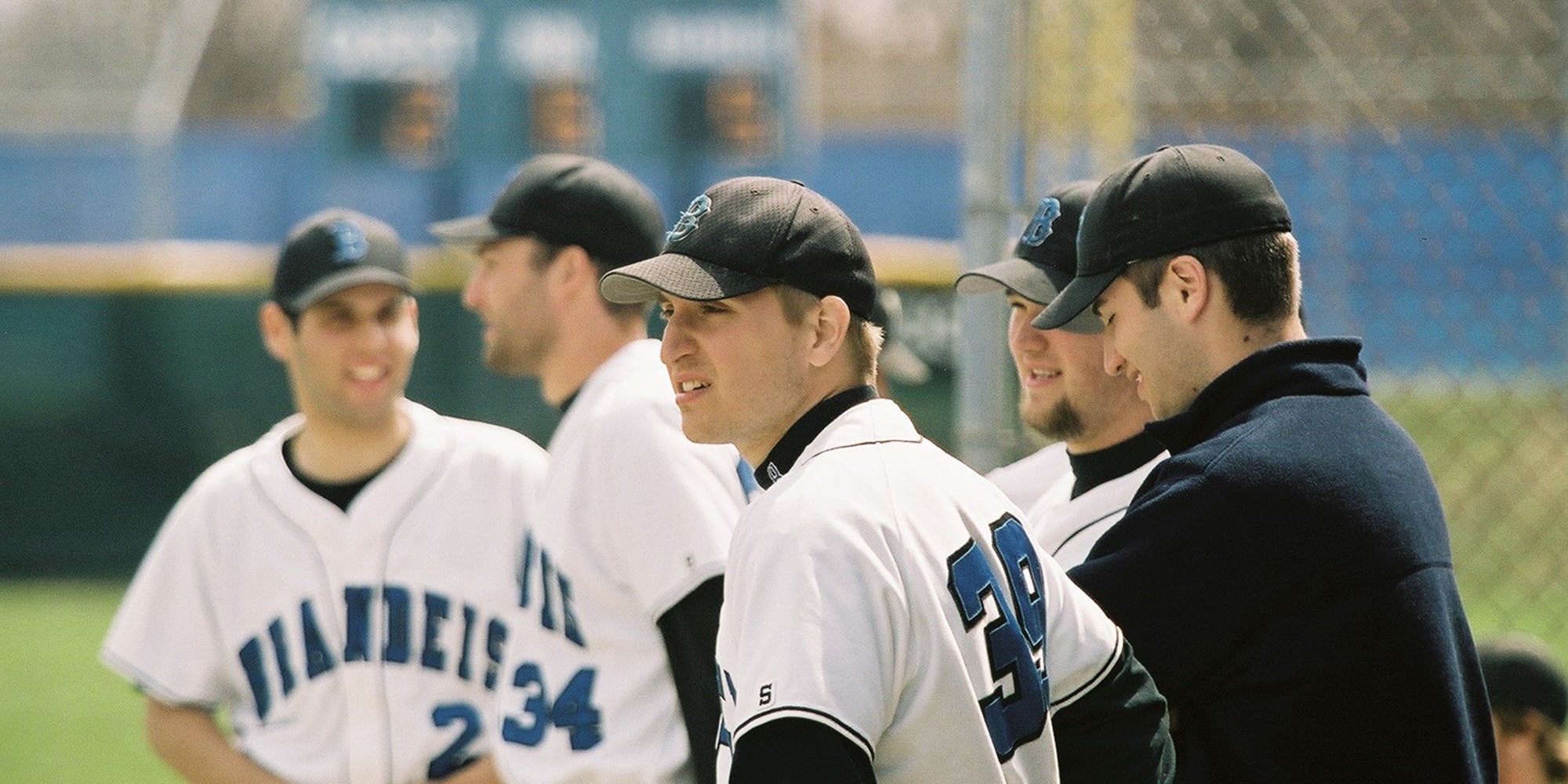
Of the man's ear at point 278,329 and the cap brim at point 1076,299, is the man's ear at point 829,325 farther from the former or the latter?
the man's ear at point 278,329

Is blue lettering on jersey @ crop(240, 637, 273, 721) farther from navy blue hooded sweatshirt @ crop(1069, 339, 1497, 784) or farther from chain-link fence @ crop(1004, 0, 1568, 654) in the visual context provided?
chain-link fence @ crop(1004, 0, 1568, 654)

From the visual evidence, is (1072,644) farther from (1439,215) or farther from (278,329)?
(1439,215)

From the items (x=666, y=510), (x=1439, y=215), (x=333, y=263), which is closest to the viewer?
(x=666, y=510)

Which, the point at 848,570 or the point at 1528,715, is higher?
the point at 848,570

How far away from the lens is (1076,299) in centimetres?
245

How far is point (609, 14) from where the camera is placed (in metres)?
14.3

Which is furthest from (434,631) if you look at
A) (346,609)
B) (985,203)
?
(985,203)

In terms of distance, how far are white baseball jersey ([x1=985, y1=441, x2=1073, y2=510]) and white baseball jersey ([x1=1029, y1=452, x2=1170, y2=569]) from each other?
0.52 m

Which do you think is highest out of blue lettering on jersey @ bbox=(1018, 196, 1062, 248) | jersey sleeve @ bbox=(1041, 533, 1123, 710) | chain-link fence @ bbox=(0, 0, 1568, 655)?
blue lettering on jersey @ bbox=(1018, 196, 1062, 248)

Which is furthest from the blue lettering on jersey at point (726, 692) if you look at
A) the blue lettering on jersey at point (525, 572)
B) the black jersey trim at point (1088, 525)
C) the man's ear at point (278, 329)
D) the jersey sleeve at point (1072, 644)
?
the man's ear at point (278, 329)

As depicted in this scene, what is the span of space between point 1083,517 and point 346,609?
169 cm

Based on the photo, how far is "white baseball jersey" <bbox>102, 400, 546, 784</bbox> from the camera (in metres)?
3.67

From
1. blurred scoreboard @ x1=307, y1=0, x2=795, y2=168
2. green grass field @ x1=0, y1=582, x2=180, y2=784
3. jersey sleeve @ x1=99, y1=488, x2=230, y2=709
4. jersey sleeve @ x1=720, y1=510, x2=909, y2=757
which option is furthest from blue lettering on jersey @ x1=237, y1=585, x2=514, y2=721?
blurred scoreboard @ x1=307, y1=0, x2=795, y2=168

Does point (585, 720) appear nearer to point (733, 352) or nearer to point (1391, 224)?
point (733, 352)
